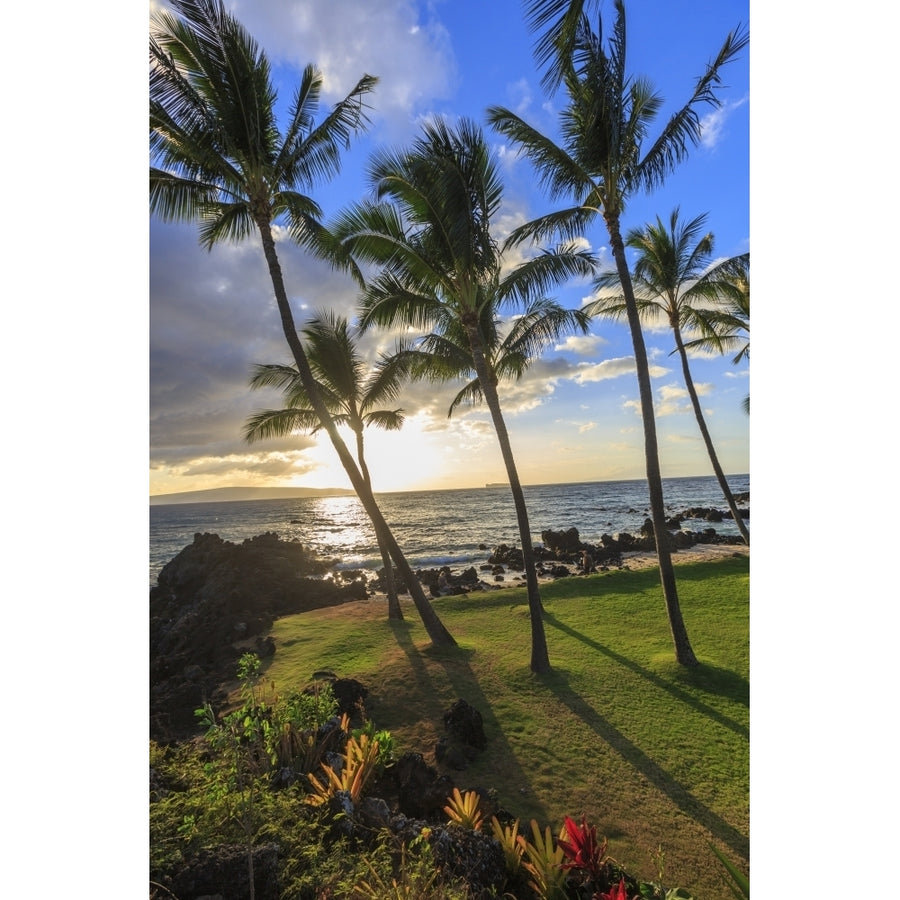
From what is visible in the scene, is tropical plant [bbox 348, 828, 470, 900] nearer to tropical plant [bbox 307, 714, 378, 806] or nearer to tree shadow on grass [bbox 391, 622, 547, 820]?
tropical plant [bbox 307, 714, 378, 806]

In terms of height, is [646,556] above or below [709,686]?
below

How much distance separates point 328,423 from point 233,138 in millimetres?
3349

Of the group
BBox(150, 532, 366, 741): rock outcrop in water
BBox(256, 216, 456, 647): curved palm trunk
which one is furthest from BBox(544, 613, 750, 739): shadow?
BBox(150, 532, 366, 741): rock outcrop in water

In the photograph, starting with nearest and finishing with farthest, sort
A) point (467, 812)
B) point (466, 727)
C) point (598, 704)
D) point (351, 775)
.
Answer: point (467, 812) < point (351, 775) < point (466, 727) < point (598, 704)

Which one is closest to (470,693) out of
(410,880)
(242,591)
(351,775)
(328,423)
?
(351,775)

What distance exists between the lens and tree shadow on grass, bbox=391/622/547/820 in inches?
145

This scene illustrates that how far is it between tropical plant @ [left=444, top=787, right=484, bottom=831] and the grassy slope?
76 cm

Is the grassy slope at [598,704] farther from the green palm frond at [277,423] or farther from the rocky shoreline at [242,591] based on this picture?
the green palm frond at [277,423]

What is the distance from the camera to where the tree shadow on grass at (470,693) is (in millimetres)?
3689

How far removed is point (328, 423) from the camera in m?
5.72

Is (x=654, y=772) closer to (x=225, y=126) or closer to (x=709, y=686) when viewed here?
(x=709, y=686)
